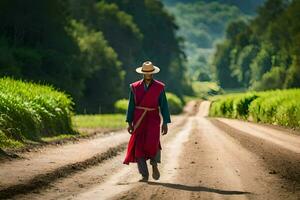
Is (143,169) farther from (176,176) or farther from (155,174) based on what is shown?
(176,176)

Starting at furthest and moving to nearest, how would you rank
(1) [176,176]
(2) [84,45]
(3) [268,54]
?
(3) [268,54] → (2) [84,45] → (1) [176,176]

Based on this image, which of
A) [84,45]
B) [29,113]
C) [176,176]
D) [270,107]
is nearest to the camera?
[176,176]

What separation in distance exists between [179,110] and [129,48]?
14454 millimetres

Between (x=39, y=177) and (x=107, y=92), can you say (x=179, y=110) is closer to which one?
(x=107, y=92)

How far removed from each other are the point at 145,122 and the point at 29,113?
9472 mm

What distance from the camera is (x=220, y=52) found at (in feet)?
475

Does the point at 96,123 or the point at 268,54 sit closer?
the point at 96,123

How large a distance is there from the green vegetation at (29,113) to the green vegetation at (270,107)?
12.9 m

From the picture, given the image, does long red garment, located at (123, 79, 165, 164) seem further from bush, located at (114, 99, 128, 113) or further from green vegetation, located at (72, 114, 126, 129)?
bush, located at (114, 99, 128, 113)

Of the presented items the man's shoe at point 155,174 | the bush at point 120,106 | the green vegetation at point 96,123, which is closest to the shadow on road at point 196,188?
the man's shoe at point 155,174

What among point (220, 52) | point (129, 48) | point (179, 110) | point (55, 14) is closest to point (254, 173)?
point (55, 14)

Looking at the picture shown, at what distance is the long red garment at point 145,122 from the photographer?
12023mm

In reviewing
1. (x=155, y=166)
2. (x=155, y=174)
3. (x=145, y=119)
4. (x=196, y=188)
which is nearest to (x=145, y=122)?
(x=145, y=119)

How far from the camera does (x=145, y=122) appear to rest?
12.2 meters
